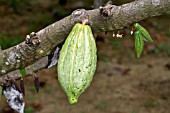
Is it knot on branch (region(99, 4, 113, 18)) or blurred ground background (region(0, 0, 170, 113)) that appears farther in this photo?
blurred ground background (region(0, 0, 170, 113))

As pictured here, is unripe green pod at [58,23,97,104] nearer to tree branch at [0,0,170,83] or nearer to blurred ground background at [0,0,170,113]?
tree branch at [0,0,170,83]

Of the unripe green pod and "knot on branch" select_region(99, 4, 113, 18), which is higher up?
"knot on branch" select_region(99, 4, 113, 18)

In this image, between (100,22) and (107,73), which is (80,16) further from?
(107,73)

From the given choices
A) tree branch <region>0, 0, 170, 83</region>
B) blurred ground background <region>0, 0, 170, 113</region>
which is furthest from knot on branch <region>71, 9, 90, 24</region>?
blurred ground background <region>0, 0, 170, 113</region>

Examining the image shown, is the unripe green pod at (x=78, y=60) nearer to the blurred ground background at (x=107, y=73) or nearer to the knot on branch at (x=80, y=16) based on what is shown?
the knot on branch at (x=80, y=16)

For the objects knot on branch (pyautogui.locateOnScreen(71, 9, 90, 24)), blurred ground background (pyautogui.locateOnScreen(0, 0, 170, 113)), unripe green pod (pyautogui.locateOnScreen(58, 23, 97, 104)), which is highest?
knot on branch (pyautogui.locateOnScreen(71, 9, 90, 24))

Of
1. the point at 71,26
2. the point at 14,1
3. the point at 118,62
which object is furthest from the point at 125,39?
the point at 71,26

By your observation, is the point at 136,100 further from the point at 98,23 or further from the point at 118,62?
the point at 98,23
